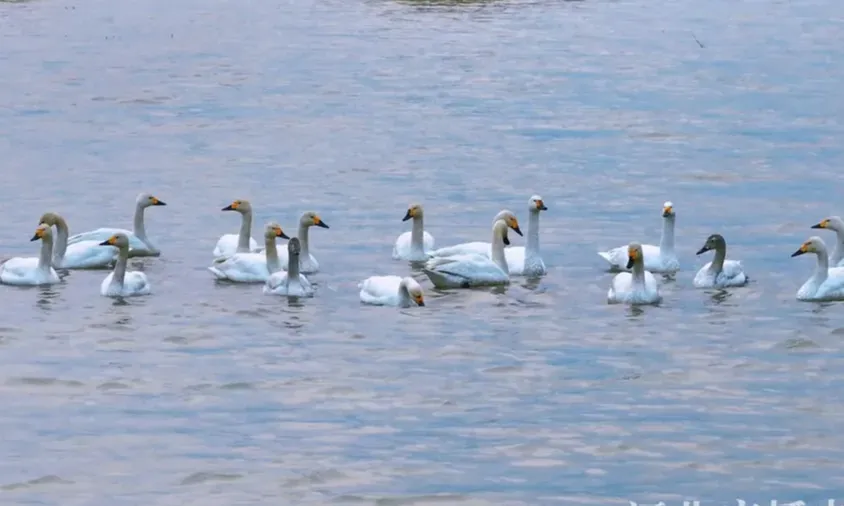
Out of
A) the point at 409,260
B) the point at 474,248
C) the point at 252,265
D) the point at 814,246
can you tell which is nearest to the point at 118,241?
the point at 252,265

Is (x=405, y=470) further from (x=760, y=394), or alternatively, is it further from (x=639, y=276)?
(x=639, y=276)

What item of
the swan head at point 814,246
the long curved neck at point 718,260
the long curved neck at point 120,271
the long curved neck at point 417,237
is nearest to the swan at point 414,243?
the long curved neck at point 417,237

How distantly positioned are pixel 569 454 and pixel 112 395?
13.7ft

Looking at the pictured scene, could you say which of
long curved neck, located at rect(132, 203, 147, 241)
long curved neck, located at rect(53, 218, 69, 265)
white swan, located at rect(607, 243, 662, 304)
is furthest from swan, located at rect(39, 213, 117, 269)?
white swan, located at rect(607, 243, 662, 304)

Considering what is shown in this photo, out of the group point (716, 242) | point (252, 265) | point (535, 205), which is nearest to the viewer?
point (716, 242)

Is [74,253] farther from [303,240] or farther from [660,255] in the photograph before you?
[660,255]

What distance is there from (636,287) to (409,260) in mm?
3622

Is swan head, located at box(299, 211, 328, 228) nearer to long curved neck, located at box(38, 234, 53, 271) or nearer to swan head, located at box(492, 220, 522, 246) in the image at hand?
swan head, located at box(492, 220, 522, 246)

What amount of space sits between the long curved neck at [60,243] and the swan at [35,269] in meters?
0.85

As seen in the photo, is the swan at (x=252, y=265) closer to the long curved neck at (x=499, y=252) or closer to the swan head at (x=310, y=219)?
the swan head at (x=310, y=219)

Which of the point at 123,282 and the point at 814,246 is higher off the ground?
the point at 814,246

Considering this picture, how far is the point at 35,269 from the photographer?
21.2 meters

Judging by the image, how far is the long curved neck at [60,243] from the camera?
22281 millimetres

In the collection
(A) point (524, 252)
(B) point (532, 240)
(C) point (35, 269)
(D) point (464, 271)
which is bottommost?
(C) point (35, 269)
